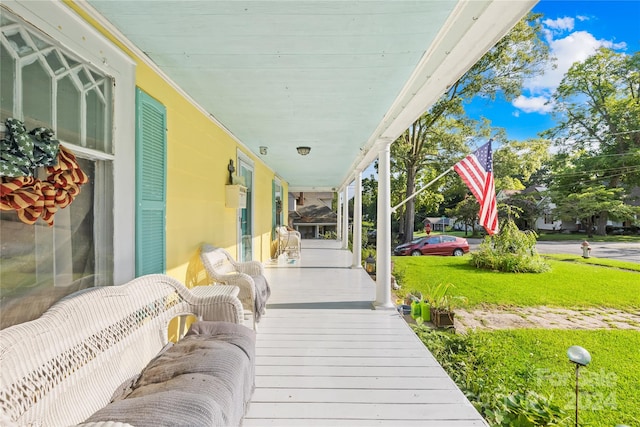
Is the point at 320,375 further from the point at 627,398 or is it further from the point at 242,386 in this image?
the point at 627,398

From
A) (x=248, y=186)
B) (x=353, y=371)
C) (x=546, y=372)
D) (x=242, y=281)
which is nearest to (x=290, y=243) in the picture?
(x=248, y=186)

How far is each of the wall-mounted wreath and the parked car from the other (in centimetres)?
1415

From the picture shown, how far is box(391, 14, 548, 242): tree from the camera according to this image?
12.3m

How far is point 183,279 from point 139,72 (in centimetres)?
197

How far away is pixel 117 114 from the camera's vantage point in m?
1.99

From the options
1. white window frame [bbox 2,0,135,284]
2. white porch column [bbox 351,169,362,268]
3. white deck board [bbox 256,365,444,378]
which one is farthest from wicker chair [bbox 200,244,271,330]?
white porch column [bbox 351,169,362,268]

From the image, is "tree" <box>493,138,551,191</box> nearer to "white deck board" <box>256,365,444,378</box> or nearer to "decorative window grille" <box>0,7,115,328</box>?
→ "white deck board" <box>256,365,444,378</box>

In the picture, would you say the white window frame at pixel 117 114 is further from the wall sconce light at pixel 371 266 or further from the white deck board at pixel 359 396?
the wall sconce light at pixel 371 266

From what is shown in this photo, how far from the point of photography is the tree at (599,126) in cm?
1917

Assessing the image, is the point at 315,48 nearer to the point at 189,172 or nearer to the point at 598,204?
the point at 189,172

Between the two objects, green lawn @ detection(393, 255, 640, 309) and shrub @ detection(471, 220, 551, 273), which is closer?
green lawn @ detection(393, 255, 640, 309)

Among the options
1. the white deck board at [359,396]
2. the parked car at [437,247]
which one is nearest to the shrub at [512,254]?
the parked car at [437,247]

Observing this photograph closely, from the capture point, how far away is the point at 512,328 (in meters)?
5.77

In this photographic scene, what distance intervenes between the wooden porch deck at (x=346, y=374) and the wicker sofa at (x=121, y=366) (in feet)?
1.44
